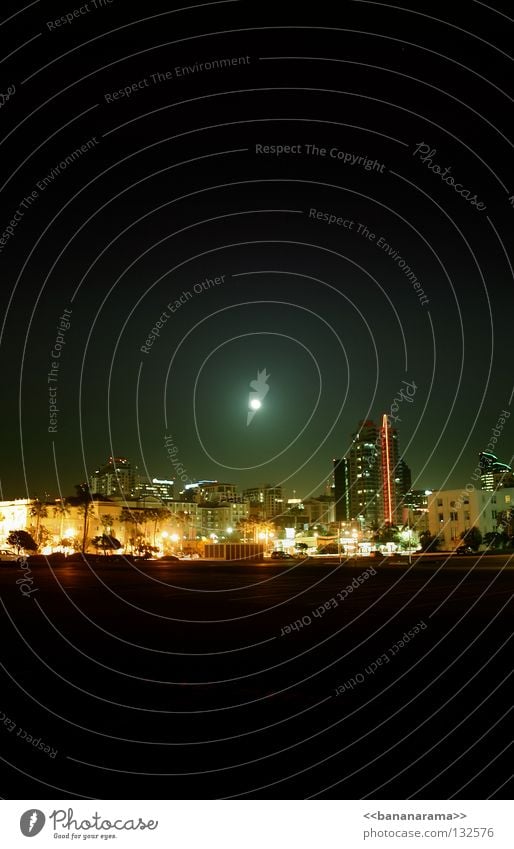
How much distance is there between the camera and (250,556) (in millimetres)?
77688

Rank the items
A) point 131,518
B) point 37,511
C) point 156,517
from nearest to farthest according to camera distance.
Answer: point 37,511
point 156,517
point 131,518

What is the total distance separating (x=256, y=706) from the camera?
25.8ft

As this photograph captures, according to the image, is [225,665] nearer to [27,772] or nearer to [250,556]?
[27,772]

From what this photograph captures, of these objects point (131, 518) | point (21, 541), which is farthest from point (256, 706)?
point (131, 518)

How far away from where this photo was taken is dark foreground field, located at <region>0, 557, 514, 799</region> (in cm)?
589

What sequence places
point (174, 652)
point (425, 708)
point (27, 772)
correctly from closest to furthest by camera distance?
point (27, 772)
point (425, 708)
point (174, 652)

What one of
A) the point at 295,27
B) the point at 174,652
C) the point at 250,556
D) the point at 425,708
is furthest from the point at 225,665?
the point at 250,556

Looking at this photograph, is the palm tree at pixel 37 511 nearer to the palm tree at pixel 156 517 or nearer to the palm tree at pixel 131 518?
the palm tree at pixel 131 518

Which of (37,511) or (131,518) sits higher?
(37,511)

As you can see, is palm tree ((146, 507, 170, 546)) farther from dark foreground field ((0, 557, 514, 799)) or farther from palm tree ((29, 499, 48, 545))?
dark foreground field ((0, 557, 514, 799))

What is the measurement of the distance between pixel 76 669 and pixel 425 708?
5078mm

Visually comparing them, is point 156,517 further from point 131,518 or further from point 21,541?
point 21,541

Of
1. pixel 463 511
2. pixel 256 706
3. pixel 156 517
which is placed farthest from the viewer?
pixel 156 517
